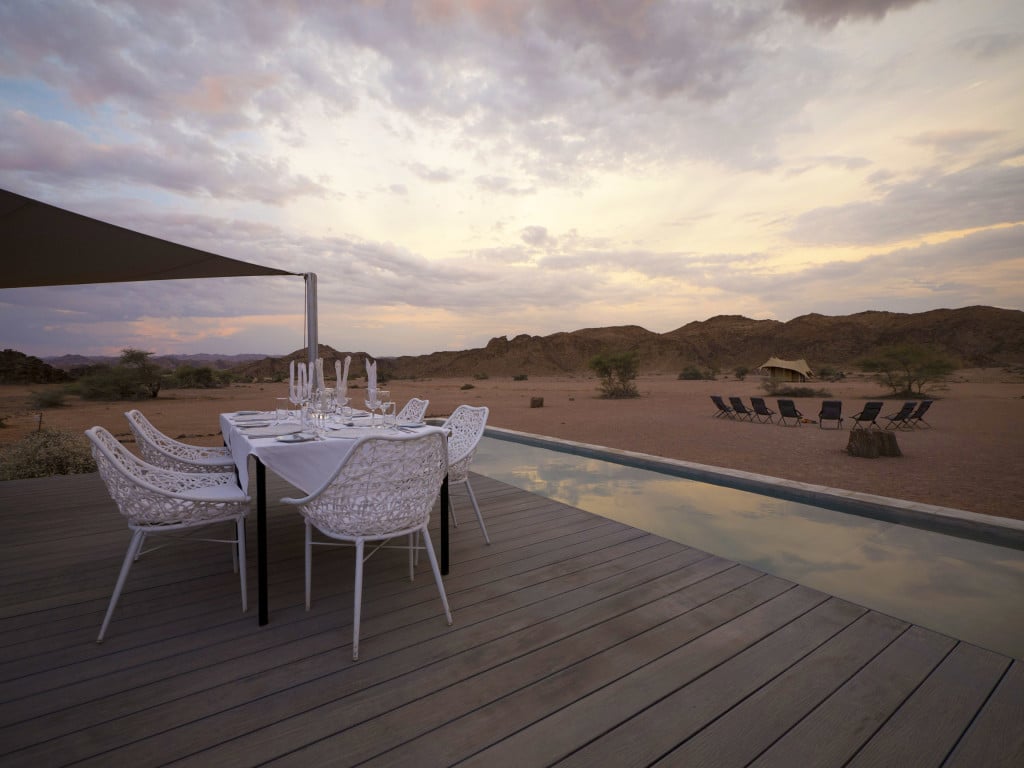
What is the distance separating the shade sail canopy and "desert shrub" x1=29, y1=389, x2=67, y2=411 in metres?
16.8

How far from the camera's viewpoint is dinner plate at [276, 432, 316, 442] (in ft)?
7.03

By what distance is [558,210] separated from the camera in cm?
1001

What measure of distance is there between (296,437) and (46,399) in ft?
66.2

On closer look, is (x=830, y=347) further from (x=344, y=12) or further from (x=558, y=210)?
(x=344, y=12)

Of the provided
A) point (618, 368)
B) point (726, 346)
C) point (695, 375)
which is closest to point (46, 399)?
point (618, 368)

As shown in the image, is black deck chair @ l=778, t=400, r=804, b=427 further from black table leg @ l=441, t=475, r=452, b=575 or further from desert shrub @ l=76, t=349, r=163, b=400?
desert shrub @ l=76, t=349, r=163, b=400

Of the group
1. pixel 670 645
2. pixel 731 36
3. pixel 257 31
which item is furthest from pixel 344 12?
pixel 670 645

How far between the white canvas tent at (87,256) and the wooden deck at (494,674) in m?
1.89

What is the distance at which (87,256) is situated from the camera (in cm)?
344

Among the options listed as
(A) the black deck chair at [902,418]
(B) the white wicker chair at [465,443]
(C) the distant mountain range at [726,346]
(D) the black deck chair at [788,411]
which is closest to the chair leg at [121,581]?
(B) the white wicker chair at [465,443]

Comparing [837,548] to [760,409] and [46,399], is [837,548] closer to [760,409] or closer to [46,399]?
[760,409]

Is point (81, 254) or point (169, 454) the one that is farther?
point (81, 254)

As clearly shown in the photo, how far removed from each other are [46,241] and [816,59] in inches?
332

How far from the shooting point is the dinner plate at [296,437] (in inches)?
84.4
